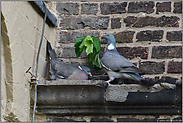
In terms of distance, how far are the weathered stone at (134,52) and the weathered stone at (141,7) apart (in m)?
0.35

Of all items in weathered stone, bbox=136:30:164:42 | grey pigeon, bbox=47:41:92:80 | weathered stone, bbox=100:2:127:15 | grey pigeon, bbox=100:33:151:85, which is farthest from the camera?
weathered stone, bbox=100:2:127:15

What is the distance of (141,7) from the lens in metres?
2.14

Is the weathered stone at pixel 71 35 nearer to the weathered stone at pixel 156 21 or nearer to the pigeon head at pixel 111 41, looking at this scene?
the pigeon head at pixel 111 41

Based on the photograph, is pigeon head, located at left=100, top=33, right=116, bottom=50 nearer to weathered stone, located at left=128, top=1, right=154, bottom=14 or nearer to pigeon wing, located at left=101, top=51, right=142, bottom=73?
pigeon wing, located at left=101, top=51, right=142, bottom=73

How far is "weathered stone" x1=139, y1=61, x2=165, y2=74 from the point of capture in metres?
1.97

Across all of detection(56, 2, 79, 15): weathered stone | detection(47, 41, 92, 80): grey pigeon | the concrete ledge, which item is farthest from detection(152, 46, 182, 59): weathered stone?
detection(56, 2, 79, 15): weathered stone

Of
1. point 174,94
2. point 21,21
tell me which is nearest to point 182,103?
point 174,94

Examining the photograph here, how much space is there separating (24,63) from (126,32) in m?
0.91

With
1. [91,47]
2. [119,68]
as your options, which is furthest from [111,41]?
[119,68]

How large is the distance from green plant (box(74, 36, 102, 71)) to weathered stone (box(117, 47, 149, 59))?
0.76 ft

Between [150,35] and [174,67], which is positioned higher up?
[150,35]

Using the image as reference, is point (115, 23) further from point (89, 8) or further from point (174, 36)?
point (174, 36)

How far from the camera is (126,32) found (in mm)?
2086

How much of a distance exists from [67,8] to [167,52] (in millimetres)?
954
